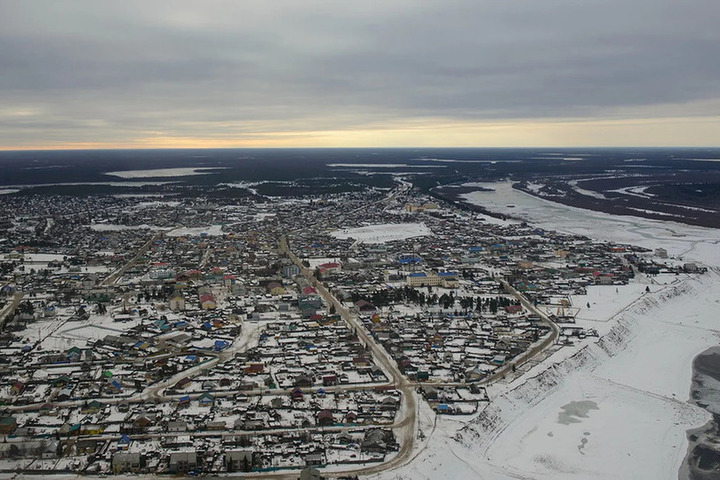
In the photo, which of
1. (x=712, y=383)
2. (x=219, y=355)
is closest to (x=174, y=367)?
(x=219, y=355)

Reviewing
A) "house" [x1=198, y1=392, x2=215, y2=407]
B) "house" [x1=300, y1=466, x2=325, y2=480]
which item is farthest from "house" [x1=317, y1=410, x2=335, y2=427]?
"house" [x1=198, y1=392, x2=215, y2=407]

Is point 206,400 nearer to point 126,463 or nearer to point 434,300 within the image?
point 126,463

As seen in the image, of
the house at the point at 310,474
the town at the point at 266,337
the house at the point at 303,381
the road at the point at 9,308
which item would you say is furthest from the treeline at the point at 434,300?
the house at the point at 310,474

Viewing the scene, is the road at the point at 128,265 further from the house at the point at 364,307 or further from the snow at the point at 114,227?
the house at the point at 364,307

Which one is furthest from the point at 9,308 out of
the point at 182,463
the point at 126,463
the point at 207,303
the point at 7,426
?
the point at 182,463

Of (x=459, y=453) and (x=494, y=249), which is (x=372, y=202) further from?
(x=459, y=453)
